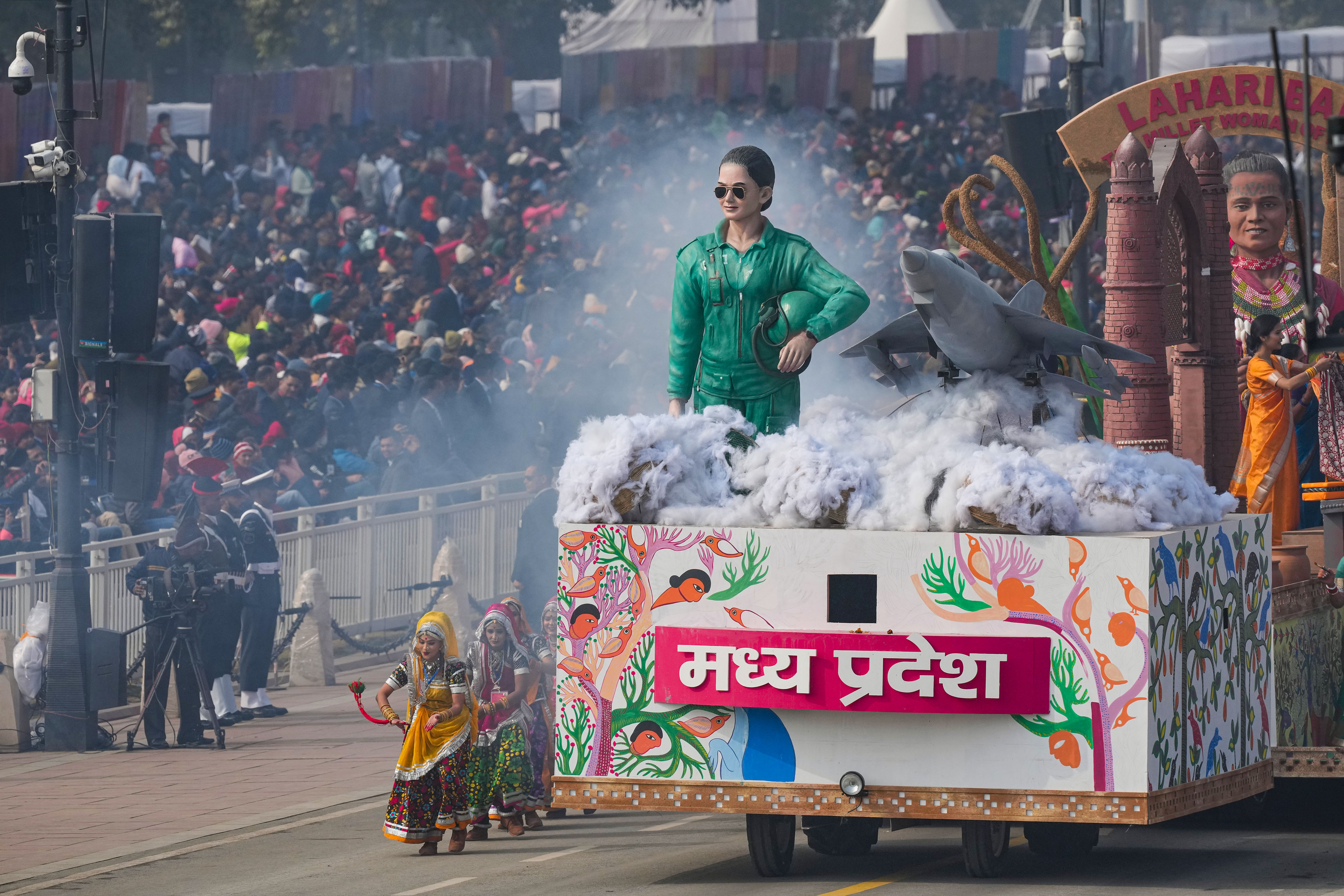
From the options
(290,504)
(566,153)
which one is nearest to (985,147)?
(566,153)

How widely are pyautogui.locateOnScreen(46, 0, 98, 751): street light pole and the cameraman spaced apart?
1.60ft

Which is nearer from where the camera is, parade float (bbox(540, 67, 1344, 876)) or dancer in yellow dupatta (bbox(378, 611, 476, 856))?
parade float (bbox(540, 67, 1344, 876))

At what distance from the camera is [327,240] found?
2830 cm

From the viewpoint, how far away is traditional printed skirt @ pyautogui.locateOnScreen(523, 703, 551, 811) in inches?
444

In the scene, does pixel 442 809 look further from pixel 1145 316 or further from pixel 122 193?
pixel 122 193

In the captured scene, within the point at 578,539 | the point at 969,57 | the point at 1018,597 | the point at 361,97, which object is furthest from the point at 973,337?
the point at 361,97

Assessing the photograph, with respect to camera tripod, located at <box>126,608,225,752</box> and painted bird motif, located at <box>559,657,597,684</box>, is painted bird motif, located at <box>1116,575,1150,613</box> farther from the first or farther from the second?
camera tripod, located at <box>126,608,225,752</box>

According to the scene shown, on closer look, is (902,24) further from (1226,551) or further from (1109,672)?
(1109,672)

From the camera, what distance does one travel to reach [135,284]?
14938 mm

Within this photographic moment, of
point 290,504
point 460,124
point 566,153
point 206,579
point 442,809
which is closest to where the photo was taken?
point 442,809

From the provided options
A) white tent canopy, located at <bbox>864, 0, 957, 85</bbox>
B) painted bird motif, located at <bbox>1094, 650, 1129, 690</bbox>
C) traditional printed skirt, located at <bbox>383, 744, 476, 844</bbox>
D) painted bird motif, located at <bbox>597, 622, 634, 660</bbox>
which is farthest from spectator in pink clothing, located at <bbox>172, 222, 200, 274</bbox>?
painted bird motif, located at <bbox>1094, 650, 1129, 690</bbox>

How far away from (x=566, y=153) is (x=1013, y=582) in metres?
25.7

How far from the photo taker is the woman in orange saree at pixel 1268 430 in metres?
11.4

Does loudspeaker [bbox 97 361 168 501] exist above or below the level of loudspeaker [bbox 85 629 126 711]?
above
